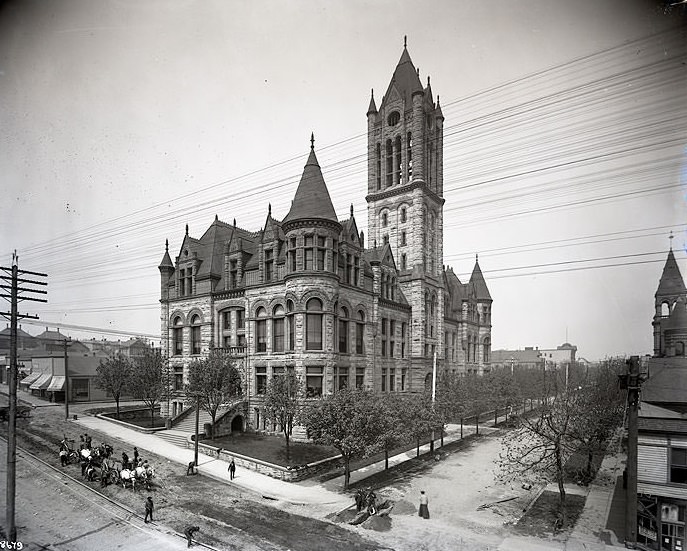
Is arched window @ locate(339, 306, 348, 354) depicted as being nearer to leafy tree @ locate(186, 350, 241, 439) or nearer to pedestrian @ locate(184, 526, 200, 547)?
leafy tree @ locate(186, 350, 241, 439)

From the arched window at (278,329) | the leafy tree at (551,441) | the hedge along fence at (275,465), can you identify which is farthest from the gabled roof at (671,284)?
the hedge along fence at (275,465)

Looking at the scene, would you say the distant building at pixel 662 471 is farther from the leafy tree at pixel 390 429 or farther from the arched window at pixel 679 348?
the arched window at pixel 679 348

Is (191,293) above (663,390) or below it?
above

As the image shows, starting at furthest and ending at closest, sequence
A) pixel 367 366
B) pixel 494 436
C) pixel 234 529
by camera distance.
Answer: pixel 494 436 < pixel 367 366 < pixel 234 529

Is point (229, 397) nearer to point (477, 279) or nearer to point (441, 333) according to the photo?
point (441, 333)

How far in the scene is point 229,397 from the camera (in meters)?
33.9

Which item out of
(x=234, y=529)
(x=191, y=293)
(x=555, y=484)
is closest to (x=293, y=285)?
(x=191, y=293)

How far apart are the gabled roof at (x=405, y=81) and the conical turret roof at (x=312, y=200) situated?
1838 cm

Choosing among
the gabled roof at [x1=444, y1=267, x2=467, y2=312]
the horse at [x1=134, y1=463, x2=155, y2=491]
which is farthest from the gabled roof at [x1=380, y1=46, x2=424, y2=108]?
the horse at [x1=134, y1=463, x2=155, y2=491]

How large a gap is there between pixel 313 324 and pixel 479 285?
38506 mm

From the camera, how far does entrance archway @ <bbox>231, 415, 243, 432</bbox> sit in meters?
34.5

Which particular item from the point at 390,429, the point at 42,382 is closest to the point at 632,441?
the point at 390,429

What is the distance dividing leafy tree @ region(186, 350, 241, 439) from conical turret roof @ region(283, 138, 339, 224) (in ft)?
38.1

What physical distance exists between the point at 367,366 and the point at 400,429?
12638 mm
